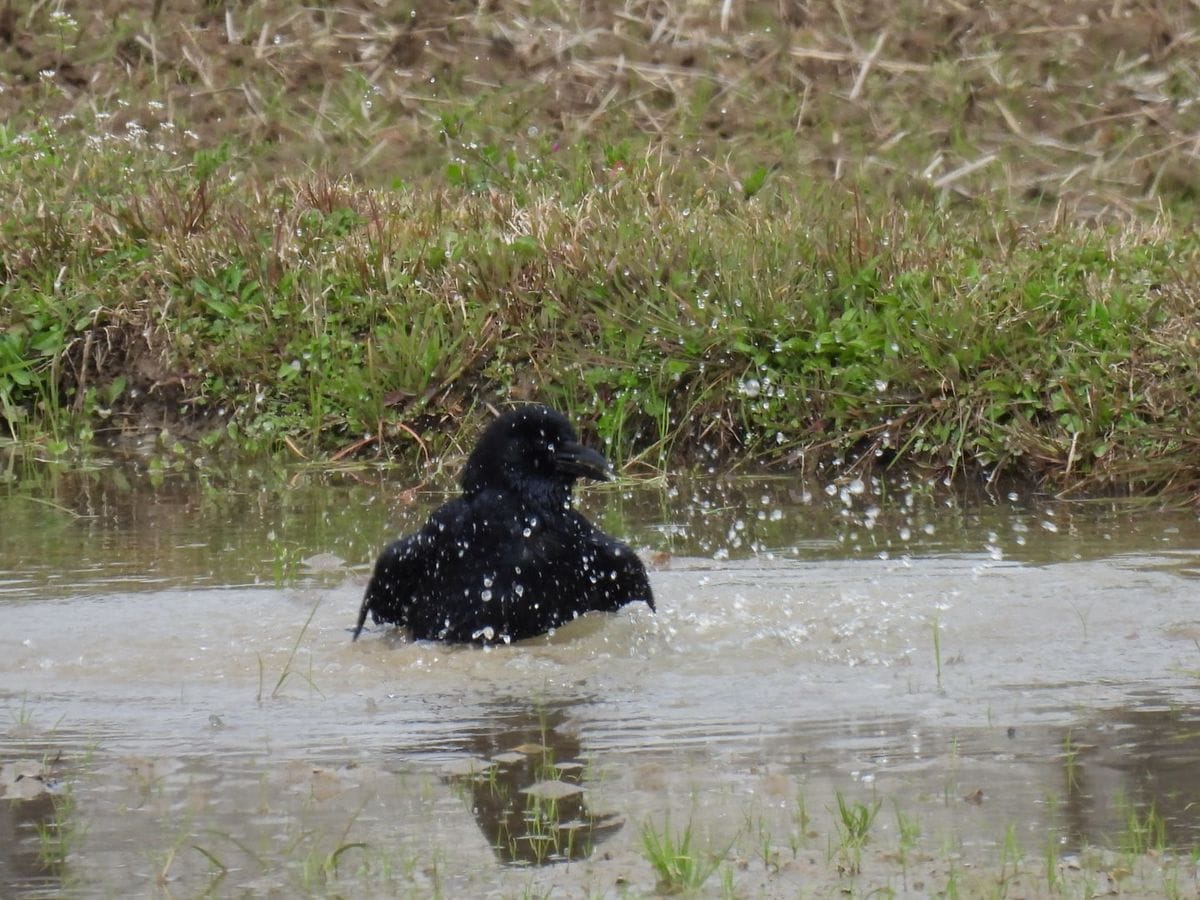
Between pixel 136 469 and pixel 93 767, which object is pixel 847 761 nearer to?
pixel 93 767

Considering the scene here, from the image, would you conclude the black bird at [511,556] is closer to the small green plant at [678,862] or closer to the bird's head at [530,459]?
the bird's head at [530,459]

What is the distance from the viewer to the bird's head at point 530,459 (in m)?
5.90

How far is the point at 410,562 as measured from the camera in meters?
5.93

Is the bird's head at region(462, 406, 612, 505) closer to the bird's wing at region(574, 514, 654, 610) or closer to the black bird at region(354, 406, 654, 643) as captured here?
the black bird at region(354, 406, 654, 643)

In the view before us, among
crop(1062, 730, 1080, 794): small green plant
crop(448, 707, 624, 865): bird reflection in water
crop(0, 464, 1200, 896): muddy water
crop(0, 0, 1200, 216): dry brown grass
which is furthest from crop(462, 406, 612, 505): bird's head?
crop(0, 0, 1200, 216): dry brown grass

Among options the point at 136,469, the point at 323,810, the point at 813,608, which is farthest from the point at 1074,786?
the point at 136,469

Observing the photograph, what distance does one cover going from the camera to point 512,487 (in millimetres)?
5887

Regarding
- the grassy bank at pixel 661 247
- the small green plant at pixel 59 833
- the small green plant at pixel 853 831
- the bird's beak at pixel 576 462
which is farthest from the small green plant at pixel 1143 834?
the grassy bank at pixel 661 247

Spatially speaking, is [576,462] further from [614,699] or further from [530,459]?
[614,699]

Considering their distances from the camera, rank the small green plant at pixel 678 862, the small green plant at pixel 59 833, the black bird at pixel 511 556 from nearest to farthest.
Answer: the small green plant at pixel 678 862 < the small green plant at pixel 59 833 < the black bird at pixel 511 556

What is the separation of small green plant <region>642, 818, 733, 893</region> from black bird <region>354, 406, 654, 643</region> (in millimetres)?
2184

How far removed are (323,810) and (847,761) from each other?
1207 millimetres

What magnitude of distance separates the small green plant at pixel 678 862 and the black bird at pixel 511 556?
2184 mm

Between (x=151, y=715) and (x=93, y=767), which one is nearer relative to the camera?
(x=93, y=767)
